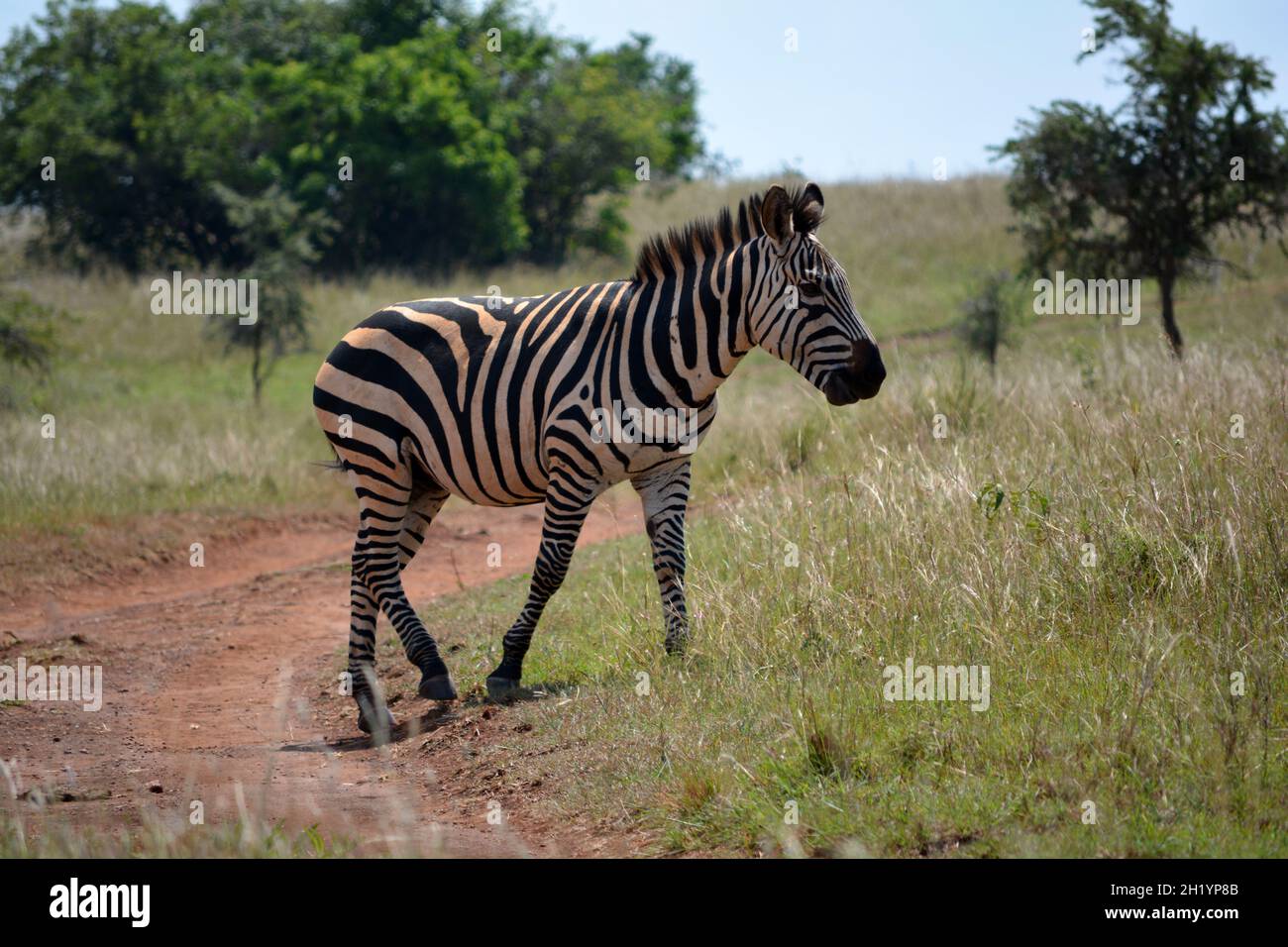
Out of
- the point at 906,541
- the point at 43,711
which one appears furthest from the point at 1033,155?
the point at 43,711

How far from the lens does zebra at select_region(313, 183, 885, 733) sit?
6.75 m

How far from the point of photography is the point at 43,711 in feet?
24.9

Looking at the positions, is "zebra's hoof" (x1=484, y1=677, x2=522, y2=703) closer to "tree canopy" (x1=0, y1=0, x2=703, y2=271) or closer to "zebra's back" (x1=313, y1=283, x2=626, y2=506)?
"zebra's back" (x1=313, y1=283, x2=626, y2=506)

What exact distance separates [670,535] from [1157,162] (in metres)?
14.2

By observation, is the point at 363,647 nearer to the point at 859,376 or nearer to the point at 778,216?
the point at 859,376

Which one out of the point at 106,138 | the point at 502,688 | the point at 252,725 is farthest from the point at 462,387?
the point at 106,138

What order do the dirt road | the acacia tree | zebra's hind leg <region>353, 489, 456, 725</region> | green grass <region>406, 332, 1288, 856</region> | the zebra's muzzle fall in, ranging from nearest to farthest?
green grass <region>406, 332, 1288, 856</region>, the dirt road, the zebra's muzzle, zebra's hind leg <region>353, 489, 456, 725</region>, the acacia tree

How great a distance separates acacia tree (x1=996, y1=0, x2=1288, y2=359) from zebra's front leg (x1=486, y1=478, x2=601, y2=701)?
13.8 meters

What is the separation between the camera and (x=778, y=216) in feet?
22.1

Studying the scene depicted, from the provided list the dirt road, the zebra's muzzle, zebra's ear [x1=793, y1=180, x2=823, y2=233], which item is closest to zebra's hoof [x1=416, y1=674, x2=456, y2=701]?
the dirt road

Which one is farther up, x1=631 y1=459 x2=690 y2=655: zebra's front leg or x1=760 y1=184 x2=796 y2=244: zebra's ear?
x1=760 y1=184 x2=796 y2=244: zebra's ear

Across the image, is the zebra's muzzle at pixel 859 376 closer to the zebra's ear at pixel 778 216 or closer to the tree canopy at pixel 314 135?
the zebra's ear at pixel 778 216
